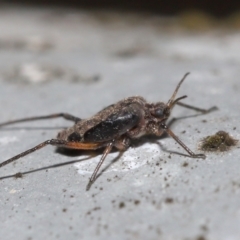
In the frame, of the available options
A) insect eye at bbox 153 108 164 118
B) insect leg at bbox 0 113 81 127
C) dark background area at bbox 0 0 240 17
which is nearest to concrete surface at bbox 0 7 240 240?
insect leg at bbox 0 113 81 127

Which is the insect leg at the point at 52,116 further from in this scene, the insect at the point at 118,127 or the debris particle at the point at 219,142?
Answer: the debris particle at the point at 219,142

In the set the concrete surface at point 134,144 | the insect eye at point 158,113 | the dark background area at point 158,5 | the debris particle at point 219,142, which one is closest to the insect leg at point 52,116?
the concrete surface at point 134,144

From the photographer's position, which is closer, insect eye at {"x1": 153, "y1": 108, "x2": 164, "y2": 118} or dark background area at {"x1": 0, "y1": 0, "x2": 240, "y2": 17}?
insect eye at {"x1": 153, "y1": 108, "x2": 164, "y2": 118}

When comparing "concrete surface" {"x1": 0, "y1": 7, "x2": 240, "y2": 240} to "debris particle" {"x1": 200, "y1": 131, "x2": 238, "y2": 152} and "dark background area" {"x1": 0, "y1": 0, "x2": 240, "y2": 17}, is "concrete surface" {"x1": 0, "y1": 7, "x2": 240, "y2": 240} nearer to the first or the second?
"debris particle" {"x1": 200, "y1": 131, "x2": 238, "y2": 152}

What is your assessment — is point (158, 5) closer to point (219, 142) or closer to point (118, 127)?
point (118, 127)

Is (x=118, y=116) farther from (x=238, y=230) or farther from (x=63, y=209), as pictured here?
(x=238, y=230)

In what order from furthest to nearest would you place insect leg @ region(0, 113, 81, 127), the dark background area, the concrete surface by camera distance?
the dark background area
insect leg @ region(0, 113, 81, 127)
the concrete surface

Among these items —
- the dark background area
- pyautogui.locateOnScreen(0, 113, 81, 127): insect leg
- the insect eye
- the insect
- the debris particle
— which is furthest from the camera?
the dark background area
